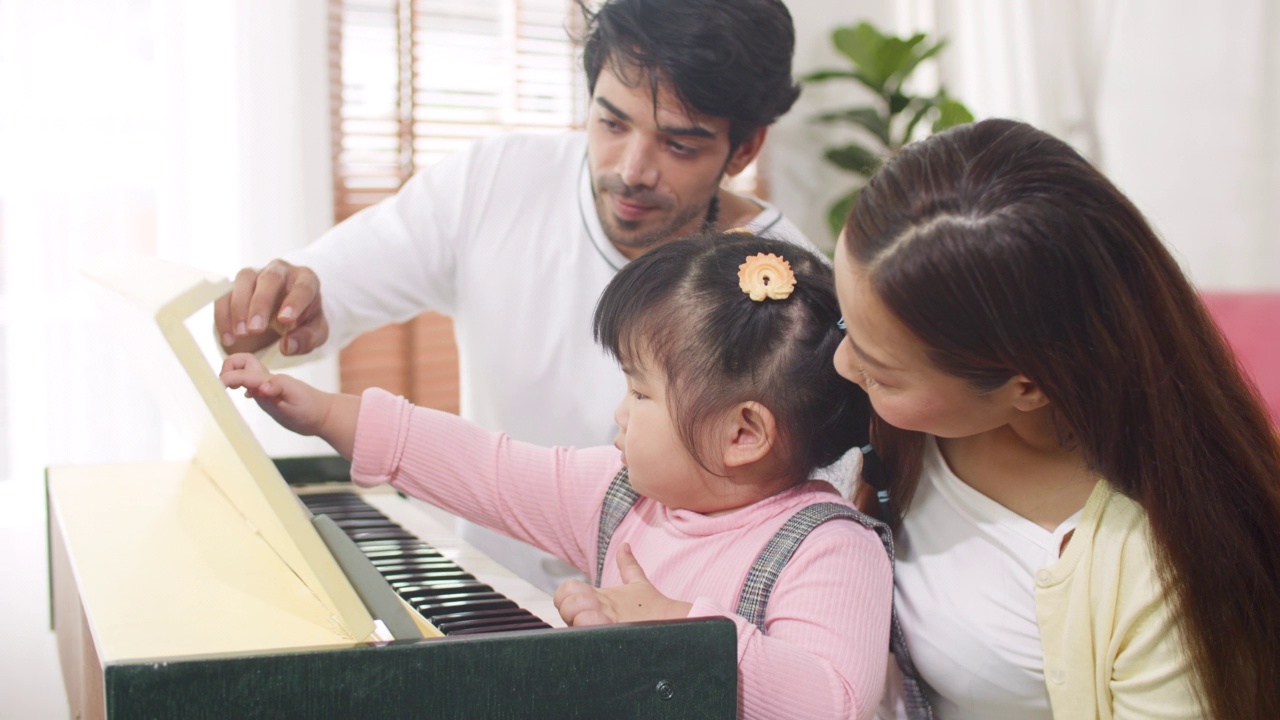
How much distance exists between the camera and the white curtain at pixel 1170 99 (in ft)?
11.7

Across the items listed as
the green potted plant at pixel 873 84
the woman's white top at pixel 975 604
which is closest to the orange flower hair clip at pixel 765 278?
the woman's white top at pixel 975 604

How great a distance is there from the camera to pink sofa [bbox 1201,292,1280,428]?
273 centimetres

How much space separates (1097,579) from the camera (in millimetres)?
1010

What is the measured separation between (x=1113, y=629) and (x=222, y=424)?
0.75 meters

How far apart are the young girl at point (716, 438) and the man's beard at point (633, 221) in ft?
1.51

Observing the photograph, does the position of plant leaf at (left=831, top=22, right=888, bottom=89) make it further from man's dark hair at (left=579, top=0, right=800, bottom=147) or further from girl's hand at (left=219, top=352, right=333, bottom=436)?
girl's hand at (left=219, top=352, right=333, bottom=436)

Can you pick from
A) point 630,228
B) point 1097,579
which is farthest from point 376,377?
point 1097,579

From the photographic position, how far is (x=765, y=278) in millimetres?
1150

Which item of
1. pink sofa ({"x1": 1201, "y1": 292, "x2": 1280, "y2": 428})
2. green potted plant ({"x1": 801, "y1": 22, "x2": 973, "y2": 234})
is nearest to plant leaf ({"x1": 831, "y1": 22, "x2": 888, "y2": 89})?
green potted plant ({"x1": 801, "y1": 22, "x2": 973, "y2": 234})

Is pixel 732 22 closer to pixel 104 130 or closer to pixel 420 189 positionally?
pixel 420 189

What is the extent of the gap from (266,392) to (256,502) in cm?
19

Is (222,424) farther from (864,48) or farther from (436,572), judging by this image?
(864,48)

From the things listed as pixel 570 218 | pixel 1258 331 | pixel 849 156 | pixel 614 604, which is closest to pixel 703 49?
pixel 570 218

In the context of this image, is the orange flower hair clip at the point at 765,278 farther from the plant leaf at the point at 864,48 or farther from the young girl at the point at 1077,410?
the plant leaf at the point at 864,48
